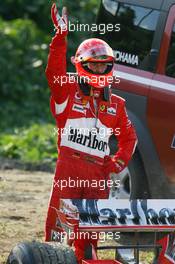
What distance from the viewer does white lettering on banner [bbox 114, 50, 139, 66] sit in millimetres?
8852

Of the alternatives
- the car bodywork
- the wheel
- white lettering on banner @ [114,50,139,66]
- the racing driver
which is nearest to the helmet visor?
the racing driver

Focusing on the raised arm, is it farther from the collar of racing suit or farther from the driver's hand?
the collar of racing suit

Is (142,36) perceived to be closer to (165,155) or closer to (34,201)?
(165,155)

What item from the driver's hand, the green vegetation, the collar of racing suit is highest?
the driver's hand

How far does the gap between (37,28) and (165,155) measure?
12.7m

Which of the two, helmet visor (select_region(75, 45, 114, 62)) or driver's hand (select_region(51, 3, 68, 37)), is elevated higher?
driver's hand (select_region(51, 3, 68, 37))

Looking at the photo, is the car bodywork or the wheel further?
the car bodywork

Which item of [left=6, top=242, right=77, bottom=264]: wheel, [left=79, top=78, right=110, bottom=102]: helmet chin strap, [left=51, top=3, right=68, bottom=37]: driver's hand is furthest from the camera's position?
[left=79, top=78, right=110, bottom=102]: helmet chin strap

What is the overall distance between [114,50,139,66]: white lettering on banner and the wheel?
3.10 metres

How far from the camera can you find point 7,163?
12.4 meters

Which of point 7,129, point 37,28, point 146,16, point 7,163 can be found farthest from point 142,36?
point 37,28

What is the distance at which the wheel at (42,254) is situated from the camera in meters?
5.99
